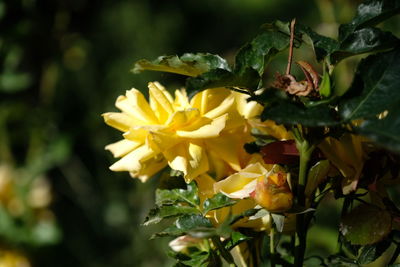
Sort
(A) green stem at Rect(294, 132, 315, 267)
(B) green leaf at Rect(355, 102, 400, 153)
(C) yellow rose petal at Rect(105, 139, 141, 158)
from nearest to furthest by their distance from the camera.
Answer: (B) green leaf at Rect(355, 102, 400, 153), (A) green stem at Rect(294, 132, 315, 267), (C) yellow rose petal at Rect(105, 139, 141, 158)

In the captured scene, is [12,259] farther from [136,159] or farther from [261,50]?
[261,50]

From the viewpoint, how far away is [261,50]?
1.67 ft

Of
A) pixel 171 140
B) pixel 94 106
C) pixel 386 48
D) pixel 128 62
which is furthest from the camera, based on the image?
pixel 128 62

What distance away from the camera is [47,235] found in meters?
1.58

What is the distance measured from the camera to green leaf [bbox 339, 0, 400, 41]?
0.45 metres

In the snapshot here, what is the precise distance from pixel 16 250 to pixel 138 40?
167 cm

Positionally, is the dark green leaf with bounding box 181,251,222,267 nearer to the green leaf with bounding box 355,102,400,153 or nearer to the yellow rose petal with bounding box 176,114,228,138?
the yellow rose petal with bounding box 176,114,228,138

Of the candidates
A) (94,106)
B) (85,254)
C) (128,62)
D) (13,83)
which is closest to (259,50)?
(13,83)

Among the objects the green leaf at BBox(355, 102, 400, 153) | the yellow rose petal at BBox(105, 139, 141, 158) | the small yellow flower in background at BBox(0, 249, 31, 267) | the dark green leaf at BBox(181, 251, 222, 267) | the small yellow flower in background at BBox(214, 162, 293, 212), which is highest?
the green leaf at BBox(355, 102, 400, 153)

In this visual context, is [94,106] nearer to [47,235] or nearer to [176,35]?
[176,35]

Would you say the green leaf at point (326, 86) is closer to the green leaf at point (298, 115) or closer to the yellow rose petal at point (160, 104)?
the green leaf at point (298, 115)

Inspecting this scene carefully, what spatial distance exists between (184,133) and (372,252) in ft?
0.64

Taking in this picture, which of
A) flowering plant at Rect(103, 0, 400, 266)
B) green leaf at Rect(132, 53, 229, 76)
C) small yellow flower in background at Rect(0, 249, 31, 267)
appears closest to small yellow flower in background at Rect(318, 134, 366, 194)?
flowering plant at Rect(103, 0, 400, 266)

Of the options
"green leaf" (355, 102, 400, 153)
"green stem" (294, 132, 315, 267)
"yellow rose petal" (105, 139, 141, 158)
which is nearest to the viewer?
"green leaf" (355, 102, 400, 153)
